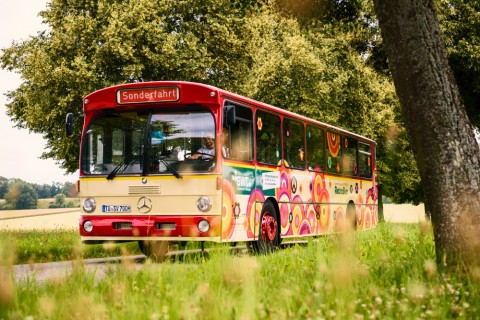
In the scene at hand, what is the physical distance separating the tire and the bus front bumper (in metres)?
1.75

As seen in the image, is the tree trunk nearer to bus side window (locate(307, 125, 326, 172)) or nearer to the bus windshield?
the bus windshield

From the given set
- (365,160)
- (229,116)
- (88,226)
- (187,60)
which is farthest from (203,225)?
(187,60)

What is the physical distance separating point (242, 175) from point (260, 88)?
1969 cm

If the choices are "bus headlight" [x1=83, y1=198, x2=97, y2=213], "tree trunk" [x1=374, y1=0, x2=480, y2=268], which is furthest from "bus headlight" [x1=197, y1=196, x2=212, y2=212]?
"tree trunk" [x1=374, y1=0, x2=480, y2=268]

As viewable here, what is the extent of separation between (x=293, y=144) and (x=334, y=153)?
329 centimetres

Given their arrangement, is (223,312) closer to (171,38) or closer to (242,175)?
(242,175)

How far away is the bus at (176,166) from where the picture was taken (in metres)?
11.8

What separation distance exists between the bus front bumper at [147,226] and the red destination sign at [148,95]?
2.04 m

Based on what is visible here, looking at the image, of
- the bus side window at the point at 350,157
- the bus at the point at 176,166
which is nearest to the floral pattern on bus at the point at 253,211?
the bus at the point at 176,166

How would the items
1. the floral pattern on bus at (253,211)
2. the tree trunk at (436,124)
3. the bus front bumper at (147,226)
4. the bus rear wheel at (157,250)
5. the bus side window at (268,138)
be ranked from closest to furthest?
1. the tree trunk at (436,124)
2. the bus rear wheel at (157,250)
3. the bus front bumper at (147,226)
4. the floral pattern on bus at (253,211)
5. the bus side window at (268,138)

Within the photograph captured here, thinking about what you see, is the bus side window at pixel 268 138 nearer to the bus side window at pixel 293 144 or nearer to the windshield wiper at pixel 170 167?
the bus side window at pixel 293 144

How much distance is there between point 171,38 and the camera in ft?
93.0

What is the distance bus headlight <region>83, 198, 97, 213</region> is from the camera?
12.4m

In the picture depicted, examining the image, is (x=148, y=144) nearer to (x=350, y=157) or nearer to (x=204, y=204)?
(x=204, y=204)
